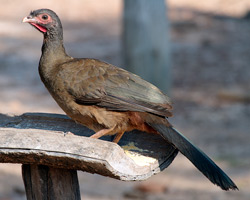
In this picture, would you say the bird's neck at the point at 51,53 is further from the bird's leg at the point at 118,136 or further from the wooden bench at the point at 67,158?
the wooden bench at the point at 67,158

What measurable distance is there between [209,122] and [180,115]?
65 cm

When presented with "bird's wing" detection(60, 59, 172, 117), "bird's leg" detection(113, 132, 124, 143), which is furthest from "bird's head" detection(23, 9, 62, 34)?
"bird's leg" detection(113, 132, 124, 143)

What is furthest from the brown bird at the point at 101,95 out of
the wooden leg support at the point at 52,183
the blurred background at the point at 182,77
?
the blurred background at the point at 182,77

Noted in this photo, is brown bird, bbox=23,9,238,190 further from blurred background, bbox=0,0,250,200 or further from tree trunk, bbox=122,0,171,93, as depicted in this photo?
tree trunk, bbox=122,0,171,93

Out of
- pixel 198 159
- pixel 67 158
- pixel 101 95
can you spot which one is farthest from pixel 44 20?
pixel 198 159

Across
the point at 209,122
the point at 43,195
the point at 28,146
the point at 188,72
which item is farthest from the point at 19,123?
the point at 188,72

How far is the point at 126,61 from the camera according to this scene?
31.7ft

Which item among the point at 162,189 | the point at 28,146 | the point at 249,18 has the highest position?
the point at 28,146

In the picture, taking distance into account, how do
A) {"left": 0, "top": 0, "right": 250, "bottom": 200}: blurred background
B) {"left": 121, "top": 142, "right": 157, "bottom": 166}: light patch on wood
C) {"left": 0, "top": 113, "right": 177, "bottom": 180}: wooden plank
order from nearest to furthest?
{"left": 0, "top": 113, "right": 177, "bottom": 180}: wooden plank < {"left": 121, "top": 142, "right": 157, "bottom": 166}: light patch on wood < {"left": 0, "top": 0, "right": 250, "bottom": 200}: blurred background

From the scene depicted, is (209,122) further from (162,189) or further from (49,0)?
(49,0)

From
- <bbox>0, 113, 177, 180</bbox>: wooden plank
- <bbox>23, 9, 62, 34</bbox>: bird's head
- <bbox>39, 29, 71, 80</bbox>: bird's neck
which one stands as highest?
<bbox>23, 9, 62, 34</bbox>: bird's head

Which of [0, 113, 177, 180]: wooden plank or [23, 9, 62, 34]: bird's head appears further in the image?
[23, 9, 62, 34]: bird's head

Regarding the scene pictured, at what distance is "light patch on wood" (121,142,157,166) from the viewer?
12.3 ft

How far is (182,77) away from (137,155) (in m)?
7.44
